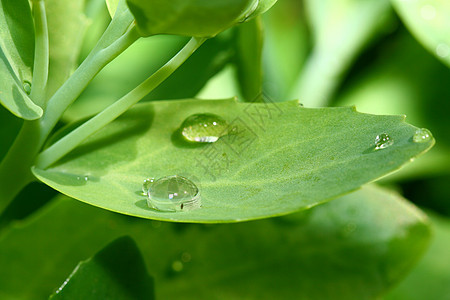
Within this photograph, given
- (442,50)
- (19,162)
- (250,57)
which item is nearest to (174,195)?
(19,162)

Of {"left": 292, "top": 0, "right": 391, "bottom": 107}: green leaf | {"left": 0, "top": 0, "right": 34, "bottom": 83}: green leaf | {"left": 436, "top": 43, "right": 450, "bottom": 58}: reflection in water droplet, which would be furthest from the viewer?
{"left": 292, "top": 0, "right": 391, "bottom": 107}: green leaf

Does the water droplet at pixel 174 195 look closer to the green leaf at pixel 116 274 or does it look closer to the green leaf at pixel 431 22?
the green leaf at pixel 116 274

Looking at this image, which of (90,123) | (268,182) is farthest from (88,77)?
(268,182)

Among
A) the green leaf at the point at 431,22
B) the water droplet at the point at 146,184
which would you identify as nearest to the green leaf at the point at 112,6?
the water droplet at the point at 146,184

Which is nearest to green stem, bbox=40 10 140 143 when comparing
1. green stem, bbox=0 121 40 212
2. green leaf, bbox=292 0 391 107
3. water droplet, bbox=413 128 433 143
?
green stem, bbox=0 121 40 212

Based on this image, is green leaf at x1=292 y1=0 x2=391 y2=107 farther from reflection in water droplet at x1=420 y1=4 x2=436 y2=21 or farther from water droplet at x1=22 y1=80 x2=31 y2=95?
water droplet at x1=22 y1=80 x2=31 y2=95

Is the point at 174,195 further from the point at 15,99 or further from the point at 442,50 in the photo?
the point at 442,50

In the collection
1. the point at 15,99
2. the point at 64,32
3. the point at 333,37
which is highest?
the point at 333,37
